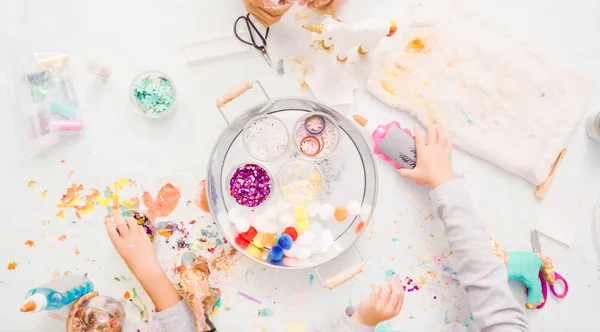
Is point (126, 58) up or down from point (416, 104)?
up

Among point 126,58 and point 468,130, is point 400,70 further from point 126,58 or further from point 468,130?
point 126,58

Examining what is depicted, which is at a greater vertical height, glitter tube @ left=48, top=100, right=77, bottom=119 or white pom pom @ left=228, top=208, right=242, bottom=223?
glitter tube @ left=48, top=100, right=77, bottom=119

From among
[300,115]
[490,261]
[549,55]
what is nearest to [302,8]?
[300,115]

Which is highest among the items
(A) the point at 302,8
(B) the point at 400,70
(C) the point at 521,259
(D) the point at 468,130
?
(A) the point at 302,8

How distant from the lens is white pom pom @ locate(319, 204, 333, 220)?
1039 millimetres

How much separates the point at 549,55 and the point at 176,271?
96 centimetres

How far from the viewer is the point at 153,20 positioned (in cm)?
110

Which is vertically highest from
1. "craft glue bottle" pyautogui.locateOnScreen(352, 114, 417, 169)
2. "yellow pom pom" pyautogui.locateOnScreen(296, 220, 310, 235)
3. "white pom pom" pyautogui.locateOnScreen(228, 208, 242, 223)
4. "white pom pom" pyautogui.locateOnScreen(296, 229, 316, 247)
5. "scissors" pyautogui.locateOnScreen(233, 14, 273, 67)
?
"scissors" pyautogui.locateOnScreen(233, 14, 273, 67)

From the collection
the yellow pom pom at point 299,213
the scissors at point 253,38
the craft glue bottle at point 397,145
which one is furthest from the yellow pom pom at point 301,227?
the scissors at point 253,38

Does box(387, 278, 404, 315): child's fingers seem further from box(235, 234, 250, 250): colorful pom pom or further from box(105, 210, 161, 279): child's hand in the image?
box(105, 210, 161, 279): child's hand

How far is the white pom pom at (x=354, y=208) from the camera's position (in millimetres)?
1040

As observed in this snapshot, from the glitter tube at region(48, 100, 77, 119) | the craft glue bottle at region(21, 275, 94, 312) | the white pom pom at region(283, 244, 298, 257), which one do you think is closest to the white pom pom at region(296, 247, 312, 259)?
the white pom pom at region(283, 244, 298, 257)

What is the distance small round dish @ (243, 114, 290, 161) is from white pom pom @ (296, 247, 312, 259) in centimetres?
20

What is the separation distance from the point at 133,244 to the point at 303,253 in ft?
1.17
